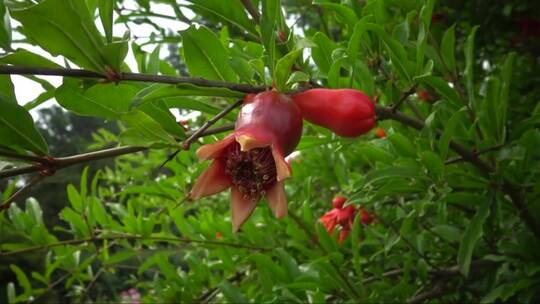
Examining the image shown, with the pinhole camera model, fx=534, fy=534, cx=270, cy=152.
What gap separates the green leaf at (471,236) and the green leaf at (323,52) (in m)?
0.36

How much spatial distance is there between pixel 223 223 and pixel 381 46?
2.19ft

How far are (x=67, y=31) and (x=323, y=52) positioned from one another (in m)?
0.36

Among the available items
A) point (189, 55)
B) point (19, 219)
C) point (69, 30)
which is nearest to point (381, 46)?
point (189, 55)

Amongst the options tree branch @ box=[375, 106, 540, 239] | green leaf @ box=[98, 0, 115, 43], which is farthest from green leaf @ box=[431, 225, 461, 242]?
green leaf @ box=[98, 0, 115, 43]

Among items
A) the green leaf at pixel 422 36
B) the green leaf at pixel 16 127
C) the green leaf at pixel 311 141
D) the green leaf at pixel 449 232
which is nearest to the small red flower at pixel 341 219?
the green leaf at pixel 449 232

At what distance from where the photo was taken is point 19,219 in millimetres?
1260

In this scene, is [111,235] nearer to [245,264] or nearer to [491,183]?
[245,264]

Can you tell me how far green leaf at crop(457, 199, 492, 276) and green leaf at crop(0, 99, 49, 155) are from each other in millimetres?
680

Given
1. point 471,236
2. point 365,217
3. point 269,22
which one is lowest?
point 365,217

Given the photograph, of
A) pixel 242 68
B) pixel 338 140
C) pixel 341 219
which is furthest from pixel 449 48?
pixel 242 68

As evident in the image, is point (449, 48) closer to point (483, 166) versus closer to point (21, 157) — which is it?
point (483, 166)

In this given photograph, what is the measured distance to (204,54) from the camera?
2.00ft

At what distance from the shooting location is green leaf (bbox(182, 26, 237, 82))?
1.95ft

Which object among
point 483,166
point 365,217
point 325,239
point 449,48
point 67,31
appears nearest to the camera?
point 67,31
